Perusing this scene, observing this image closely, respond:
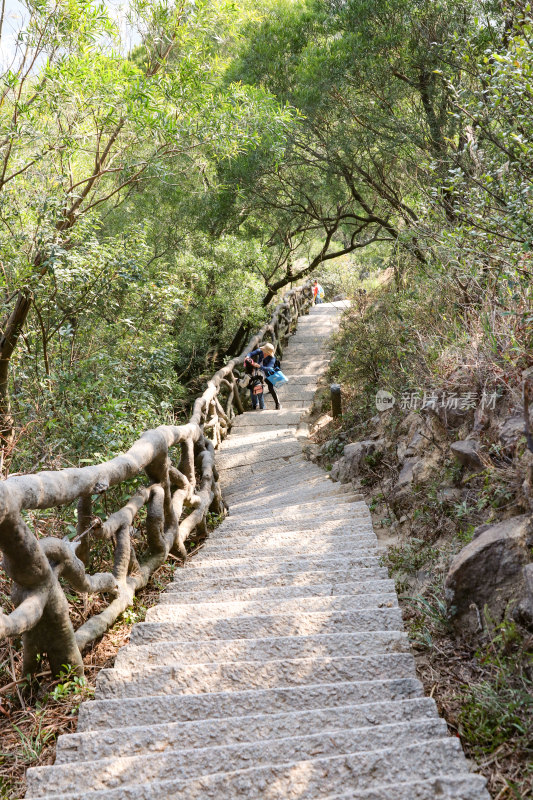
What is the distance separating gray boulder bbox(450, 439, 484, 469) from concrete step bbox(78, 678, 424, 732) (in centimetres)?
188

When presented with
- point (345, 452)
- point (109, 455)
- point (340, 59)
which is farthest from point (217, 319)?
point (109, 455)

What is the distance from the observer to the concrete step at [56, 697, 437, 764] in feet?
6.93

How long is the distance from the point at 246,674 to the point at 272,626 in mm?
409

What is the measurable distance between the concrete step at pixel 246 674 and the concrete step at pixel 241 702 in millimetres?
98

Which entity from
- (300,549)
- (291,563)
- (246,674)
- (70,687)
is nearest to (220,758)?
(246,674)

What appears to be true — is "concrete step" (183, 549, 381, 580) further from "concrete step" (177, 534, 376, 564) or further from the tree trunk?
the tree trunk

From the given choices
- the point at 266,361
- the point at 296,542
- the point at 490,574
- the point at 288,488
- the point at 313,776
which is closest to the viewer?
the point at 313,776

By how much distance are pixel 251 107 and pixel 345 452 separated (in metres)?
4.23

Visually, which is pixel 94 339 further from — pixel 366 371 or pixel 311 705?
pixel 311 705

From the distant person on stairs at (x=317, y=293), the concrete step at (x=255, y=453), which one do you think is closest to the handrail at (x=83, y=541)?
the concrete step at (x=255, y=453)

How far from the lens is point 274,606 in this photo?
3.15 m

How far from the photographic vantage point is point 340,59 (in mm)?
8211

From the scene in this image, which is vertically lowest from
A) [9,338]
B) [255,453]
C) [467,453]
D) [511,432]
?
[255,453]

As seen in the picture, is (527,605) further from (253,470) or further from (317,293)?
(317,293)
